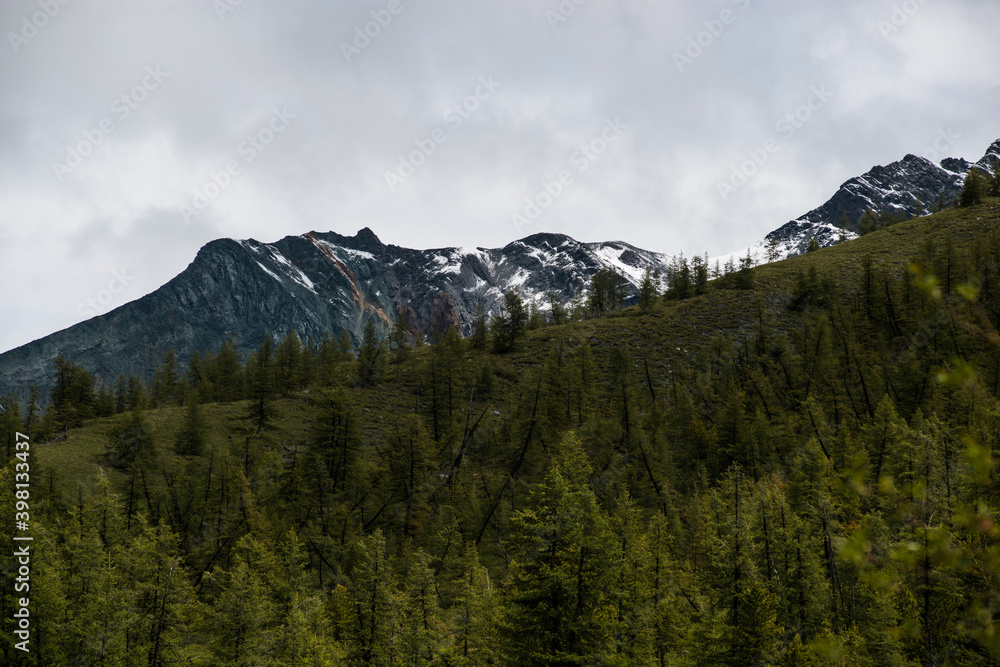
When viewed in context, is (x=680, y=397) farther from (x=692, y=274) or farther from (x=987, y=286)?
(x=692, y=274)

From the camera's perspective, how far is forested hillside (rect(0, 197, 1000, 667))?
658 inches

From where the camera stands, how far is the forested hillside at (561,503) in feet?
54.8

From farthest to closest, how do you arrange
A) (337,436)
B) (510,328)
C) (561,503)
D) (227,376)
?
(510,328) < (227,376) < (337,436) < (561,503)

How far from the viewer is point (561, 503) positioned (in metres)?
17.2

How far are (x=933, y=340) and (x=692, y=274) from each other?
172ft

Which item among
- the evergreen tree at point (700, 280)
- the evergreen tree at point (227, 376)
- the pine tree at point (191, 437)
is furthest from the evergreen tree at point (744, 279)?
the pine tree at point (191, 437)

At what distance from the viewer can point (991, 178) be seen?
12900cm

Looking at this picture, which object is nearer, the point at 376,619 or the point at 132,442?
the point at 376,619

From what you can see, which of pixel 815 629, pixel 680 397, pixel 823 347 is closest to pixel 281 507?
pixel 815 629

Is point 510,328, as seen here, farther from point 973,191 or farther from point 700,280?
point 973,191

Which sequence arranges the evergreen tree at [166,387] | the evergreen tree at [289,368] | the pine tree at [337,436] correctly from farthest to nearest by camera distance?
1. the evergreen tree at [166,387]
2. the evergreen tree at [289,368]
3. the pine tree at [337,436]

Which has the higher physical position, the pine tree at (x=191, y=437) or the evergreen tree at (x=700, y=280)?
the evergreen tree at (x=700, y=280)

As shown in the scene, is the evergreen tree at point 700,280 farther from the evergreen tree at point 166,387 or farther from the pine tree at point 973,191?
the evergreen tree at point 166,387

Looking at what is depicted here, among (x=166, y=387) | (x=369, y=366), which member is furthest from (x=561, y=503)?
(x=166, y=387)
